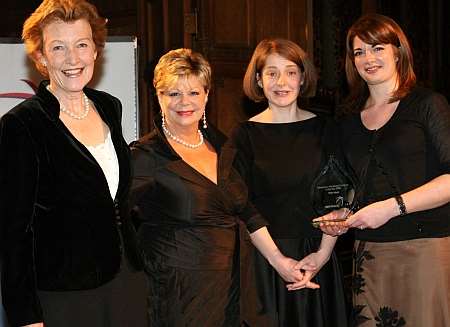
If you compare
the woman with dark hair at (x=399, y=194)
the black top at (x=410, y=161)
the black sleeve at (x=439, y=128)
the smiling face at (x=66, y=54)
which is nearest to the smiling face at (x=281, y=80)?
the woman with dark hair at (x=399, y=194)

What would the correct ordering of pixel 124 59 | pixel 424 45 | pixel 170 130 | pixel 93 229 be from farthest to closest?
pixel 424 45 < pixel 124 59 < pixel 170 130 < pixel 93 229

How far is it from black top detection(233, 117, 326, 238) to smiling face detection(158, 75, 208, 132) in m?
0.28

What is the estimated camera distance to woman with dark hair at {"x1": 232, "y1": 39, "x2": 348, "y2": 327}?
2.78 m

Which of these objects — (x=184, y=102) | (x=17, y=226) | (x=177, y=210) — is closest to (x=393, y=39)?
(x=184, y=102)

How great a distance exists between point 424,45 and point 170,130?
4.97 metres

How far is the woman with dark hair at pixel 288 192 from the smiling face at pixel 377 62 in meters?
0.24

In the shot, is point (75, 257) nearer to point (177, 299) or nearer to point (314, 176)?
point (177, 299)

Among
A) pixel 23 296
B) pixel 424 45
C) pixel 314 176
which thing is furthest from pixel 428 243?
pixel 424 45

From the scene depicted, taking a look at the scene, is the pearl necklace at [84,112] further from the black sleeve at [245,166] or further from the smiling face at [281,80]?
the smiling face at [281,80]

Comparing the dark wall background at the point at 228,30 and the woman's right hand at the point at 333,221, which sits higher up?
the dark wall background at the point at 228,30

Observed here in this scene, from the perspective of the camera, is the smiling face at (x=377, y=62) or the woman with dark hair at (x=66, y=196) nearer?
the woman with dark hair at (x=66, y=196)

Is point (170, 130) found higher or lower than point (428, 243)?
higher

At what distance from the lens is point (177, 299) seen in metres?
2.50

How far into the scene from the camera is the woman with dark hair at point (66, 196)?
1878mm
